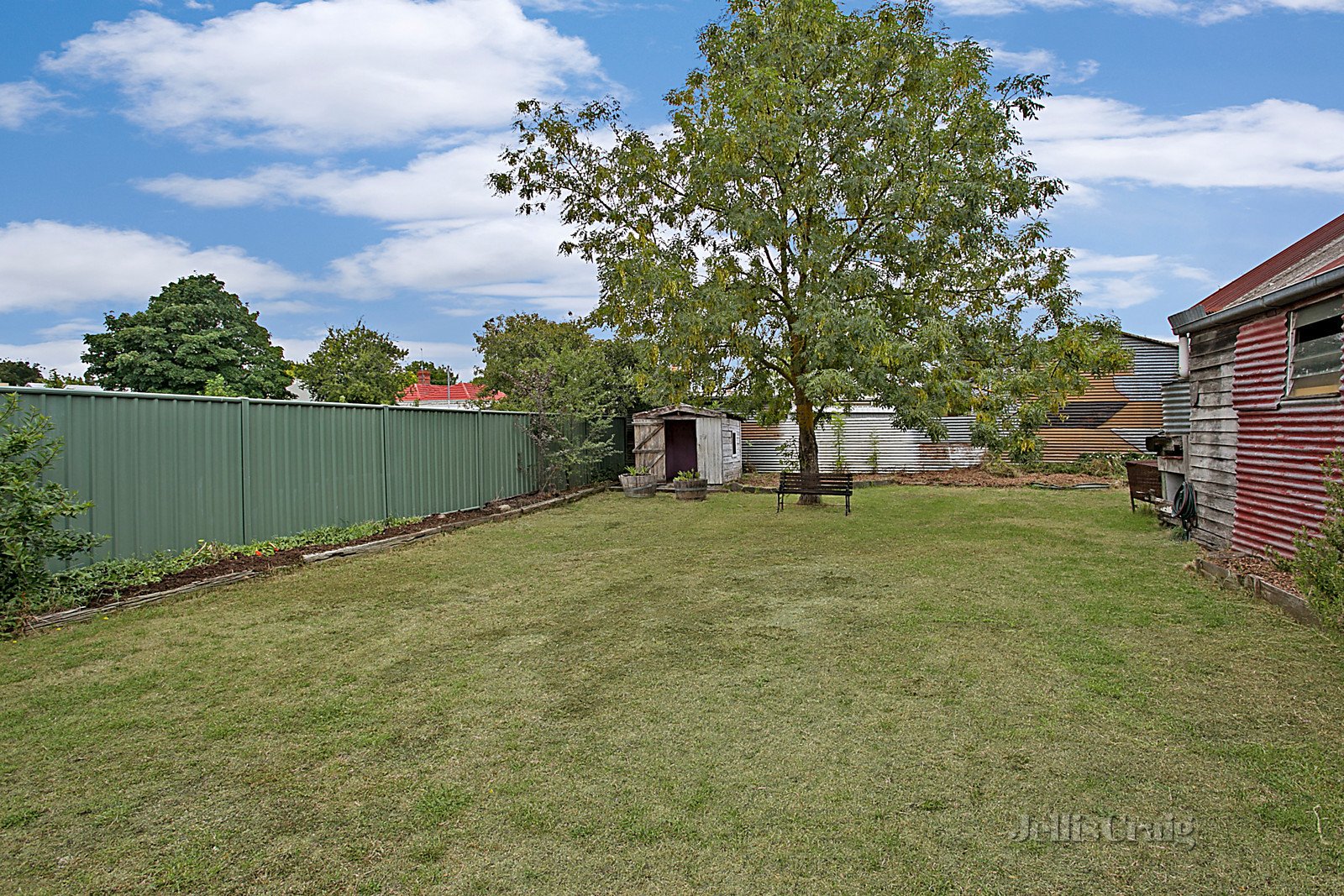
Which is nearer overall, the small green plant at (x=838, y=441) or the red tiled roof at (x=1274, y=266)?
the red tiled roof at (x=1274, y=266)

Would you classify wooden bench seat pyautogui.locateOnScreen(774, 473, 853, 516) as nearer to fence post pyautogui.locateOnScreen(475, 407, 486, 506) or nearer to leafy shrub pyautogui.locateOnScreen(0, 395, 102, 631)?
fence post pyautogui.locateOnScreen(475, 407, 486, 506)

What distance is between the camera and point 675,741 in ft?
11.6

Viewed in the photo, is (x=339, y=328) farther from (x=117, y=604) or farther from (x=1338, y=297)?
(x=1338, y=297)

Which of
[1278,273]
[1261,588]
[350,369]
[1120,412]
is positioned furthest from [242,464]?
[1120,412]

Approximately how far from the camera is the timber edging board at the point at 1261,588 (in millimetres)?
5535

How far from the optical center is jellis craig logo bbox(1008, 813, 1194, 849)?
105 inches

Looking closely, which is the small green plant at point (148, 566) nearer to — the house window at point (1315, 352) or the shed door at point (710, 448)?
the shed door at point (710, 448)

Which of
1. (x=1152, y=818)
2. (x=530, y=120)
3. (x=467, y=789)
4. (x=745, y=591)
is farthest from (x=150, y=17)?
(x=1152, y=818)

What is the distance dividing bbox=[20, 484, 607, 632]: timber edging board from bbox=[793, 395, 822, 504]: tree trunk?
499 centimetres

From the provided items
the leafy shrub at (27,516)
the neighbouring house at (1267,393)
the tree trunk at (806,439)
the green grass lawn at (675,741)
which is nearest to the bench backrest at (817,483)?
the tree trunk at (806,439)

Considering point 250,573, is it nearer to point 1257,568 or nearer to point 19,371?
point 1257,568

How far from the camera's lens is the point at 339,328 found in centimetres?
2211

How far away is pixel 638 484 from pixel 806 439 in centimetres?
440

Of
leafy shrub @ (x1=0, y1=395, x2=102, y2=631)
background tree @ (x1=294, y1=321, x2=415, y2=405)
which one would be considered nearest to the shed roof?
background tree @ (x1=294, y1=321, x2=415, y2=405)
